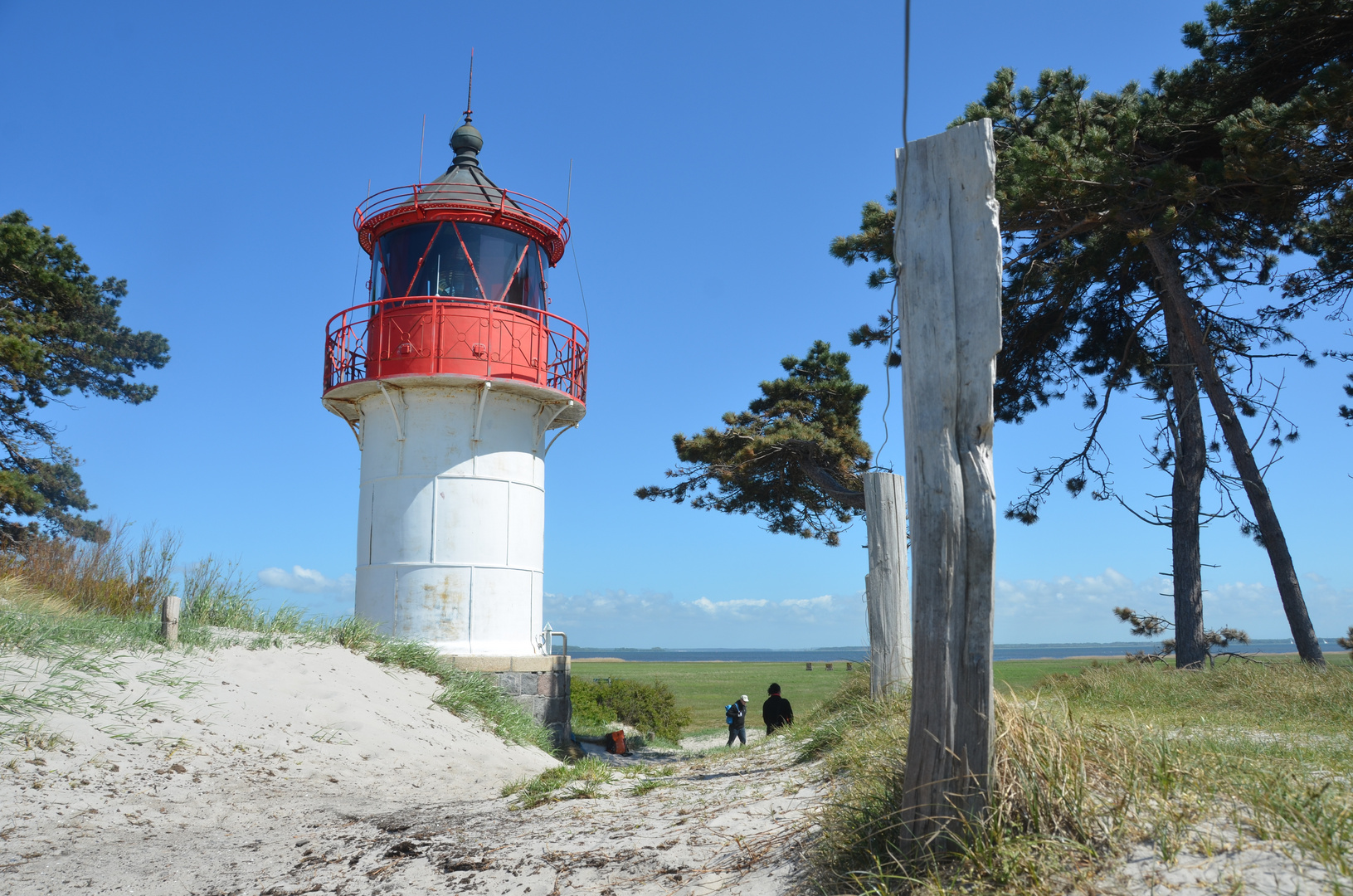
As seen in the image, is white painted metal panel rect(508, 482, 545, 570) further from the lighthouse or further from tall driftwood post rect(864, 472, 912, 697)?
tall driftwood post rect(864, 472, 912, 697)

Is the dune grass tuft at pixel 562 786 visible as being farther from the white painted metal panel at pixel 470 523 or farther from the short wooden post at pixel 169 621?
the white painted metal panel at pixel 470 523

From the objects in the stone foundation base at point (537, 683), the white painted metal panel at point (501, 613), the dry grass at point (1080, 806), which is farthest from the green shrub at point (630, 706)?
the dry grass at point (1080, 806)

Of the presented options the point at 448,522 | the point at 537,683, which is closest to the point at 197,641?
the point at 448,522

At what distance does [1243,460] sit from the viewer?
1273 cm

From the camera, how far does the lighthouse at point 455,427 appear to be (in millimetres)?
13828

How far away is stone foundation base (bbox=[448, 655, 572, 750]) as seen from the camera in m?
13.6

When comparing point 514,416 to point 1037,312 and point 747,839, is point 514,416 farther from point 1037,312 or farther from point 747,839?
point 747,839

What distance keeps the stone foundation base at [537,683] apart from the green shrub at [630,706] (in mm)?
5372

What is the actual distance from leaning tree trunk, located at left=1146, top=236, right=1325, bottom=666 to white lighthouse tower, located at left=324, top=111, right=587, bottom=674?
31.0ft

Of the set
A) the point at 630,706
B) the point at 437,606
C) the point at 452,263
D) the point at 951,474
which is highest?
the point at 452,263

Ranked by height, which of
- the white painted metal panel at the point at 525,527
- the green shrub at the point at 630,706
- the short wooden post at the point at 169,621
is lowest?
the green shrub at the point at 630,706

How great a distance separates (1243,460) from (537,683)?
36.9 feet

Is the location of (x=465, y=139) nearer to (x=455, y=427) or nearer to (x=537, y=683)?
(x=455, y=427)

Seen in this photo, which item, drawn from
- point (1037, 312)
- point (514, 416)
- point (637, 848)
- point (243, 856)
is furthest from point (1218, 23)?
point (243, 856)
